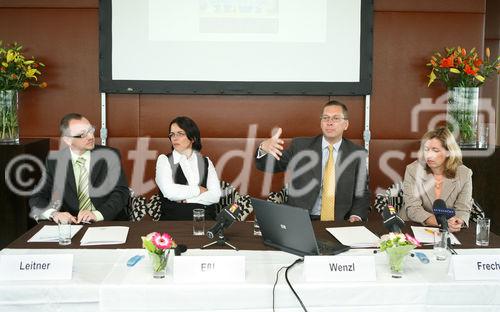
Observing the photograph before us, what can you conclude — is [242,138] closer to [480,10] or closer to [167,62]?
[167,62]

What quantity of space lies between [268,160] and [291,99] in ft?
3.31

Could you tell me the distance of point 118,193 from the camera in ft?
11.6

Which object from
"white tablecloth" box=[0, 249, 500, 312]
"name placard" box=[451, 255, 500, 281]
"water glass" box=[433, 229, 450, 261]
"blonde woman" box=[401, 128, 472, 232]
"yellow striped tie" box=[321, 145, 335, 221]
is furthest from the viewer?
"yellow striped tie" box=[321, 145, 335, 221]

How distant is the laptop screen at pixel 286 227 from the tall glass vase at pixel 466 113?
243 centimetres

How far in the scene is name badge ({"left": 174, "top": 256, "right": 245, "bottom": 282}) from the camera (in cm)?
202

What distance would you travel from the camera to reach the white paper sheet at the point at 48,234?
8.32 feet

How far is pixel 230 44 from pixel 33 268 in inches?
113

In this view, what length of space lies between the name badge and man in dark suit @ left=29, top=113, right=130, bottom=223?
4.96 feet

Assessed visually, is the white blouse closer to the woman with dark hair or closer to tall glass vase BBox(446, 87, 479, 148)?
the woman with dark hair

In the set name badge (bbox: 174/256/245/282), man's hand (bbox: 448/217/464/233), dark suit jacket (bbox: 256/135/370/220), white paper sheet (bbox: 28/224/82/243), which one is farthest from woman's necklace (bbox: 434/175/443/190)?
white paper sheet (bbox: 28/224/82/243)

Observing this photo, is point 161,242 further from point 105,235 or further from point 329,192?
point 329,192

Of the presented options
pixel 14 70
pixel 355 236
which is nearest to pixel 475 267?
pixel 355 236

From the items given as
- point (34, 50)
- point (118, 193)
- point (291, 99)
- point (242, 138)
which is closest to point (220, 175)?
point (242, 138)

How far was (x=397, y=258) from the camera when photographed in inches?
83.3
